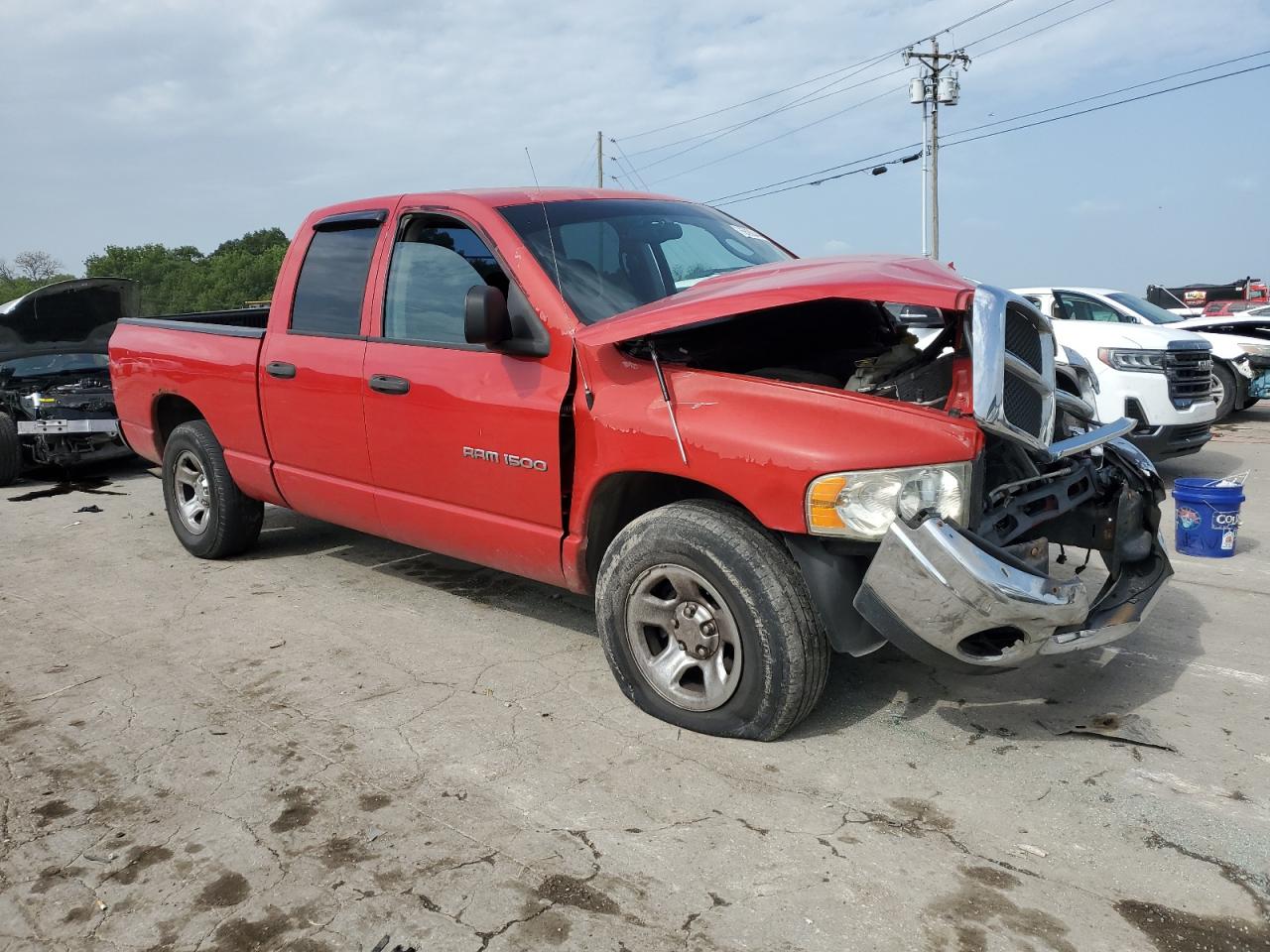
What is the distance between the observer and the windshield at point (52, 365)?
31.7ft

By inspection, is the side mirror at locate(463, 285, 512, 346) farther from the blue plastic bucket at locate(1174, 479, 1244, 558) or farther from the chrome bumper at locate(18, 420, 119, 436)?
the chrome bumper at locate(18, 420, 119, 436)

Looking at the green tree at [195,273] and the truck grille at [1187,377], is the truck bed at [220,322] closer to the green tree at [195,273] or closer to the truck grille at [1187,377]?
the truck grille at [1187,377]

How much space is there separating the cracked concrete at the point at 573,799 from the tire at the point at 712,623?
14 cm

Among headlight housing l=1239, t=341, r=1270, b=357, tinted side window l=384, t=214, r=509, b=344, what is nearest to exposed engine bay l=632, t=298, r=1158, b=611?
tinted side window l=384, t=214, r=509, b=344

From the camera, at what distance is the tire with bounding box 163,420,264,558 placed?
6.05 metres

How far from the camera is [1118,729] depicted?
3.67 m

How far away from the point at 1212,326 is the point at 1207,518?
27.3ft

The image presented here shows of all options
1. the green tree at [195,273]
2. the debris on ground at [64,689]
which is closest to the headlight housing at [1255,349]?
the debris on ground at [64,689]

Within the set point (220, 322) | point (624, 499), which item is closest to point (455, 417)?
point (624, 499)

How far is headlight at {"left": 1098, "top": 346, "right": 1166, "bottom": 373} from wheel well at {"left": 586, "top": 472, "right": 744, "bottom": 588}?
20.2ft

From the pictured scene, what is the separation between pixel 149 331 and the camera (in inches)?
256

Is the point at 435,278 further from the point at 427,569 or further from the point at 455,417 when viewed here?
the point at 427,569

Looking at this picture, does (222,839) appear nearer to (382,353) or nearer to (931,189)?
(382,353)

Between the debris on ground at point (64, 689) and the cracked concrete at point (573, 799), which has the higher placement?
the debris on ground at point (64, 689)
